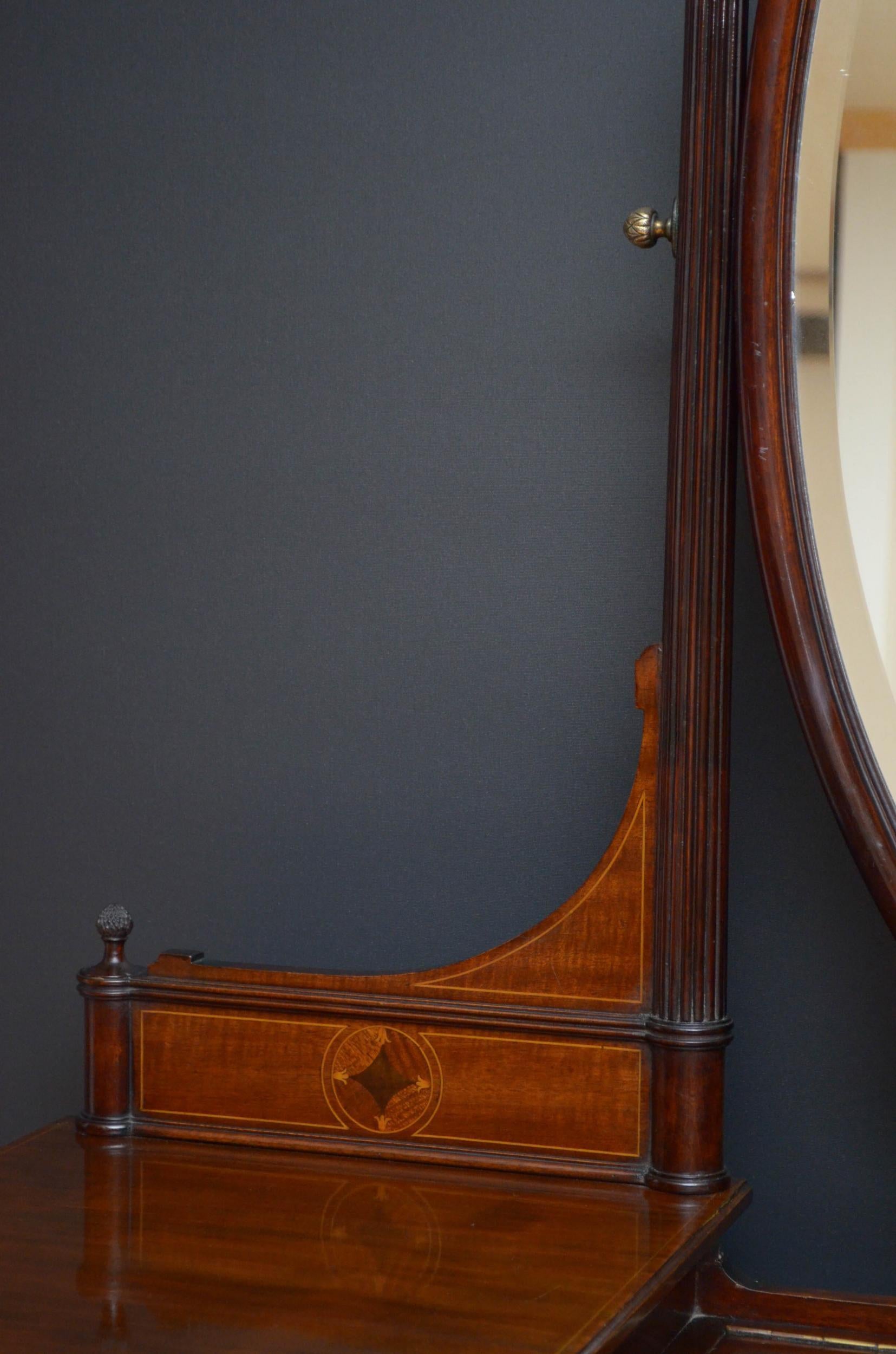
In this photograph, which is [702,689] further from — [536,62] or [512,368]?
[536,62]

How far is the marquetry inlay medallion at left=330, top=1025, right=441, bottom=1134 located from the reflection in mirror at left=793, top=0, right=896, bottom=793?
1.66ft

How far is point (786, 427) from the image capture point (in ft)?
3.98

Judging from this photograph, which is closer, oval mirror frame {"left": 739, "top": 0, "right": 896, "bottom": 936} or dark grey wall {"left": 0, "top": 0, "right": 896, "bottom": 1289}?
oval mirror frame {"left": 739, "top": 0, "right": 896, "bottom": 936}

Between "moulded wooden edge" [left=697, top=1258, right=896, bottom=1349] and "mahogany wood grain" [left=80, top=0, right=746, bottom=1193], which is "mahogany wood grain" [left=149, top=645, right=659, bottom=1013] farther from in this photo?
"moulded wooden edge" [left=697, top=1258, right=896, bottom=1349]

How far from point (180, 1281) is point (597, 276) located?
1073 millimetres

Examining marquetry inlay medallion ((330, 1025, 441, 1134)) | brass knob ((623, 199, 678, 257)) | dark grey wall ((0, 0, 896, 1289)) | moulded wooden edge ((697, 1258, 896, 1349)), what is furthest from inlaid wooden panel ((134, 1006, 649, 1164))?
brass knob ((623, 199, 678, 257))

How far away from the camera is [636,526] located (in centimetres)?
158

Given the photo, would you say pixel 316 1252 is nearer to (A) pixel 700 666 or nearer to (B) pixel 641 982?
(B) pixel 641 982

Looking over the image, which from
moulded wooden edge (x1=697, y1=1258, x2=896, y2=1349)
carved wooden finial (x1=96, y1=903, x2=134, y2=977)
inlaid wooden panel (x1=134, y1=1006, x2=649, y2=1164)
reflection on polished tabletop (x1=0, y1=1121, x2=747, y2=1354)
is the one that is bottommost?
moulded wooden edge (x1=697, y1=1258, x2=896, y2=1349)

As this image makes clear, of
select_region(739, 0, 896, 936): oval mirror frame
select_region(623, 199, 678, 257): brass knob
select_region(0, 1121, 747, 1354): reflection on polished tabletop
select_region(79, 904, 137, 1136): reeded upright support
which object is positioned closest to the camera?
select_region(0, 1121, 747, 1354): reflection on polished tabletop

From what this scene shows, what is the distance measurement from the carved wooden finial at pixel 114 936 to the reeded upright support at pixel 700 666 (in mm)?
518

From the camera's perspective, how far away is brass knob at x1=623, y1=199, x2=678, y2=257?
51.5 inches

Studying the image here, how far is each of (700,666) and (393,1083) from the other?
466 millimetres

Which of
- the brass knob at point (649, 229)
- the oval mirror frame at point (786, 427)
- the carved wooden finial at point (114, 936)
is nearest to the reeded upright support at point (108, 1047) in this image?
the carved wooden finial at point (114, 936)
